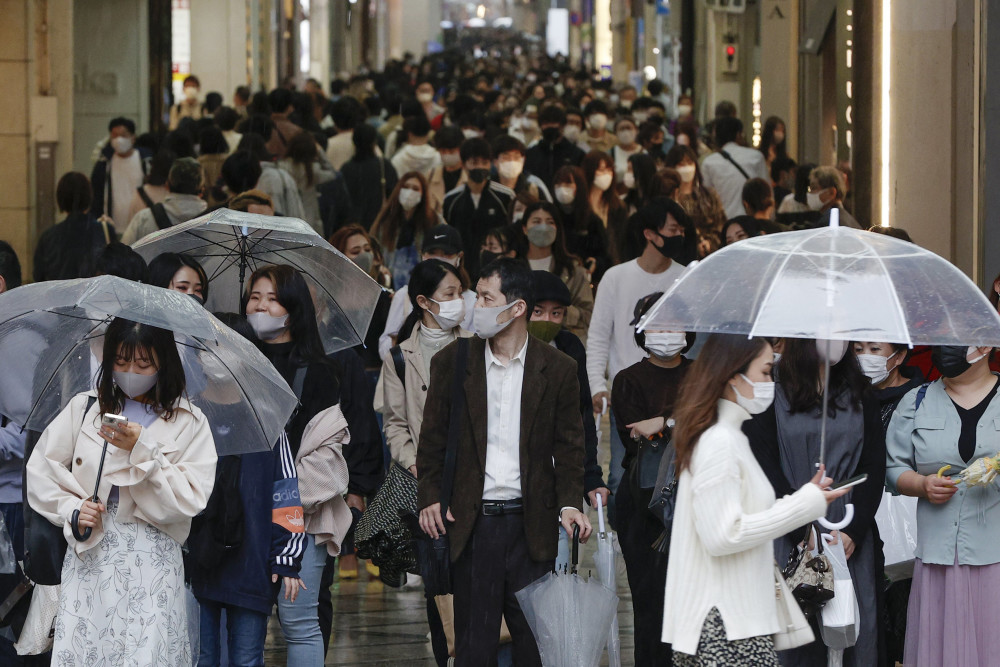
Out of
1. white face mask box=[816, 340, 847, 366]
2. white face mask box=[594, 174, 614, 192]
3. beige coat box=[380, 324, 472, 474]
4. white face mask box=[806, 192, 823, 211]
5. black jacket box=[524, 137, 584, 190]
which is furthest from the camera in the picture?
black jacket box=[524, 137, 584, 190]

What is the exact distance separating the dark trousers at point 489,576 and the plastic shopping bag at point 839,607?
1014 mm

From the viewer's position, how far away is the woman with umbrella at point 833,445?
5.14 metres

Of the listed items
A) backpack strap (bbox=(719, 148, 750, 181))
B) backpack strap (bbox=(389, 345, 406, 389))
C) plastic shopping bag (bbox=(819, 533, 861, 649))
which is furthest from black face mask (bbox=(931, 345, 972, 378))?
backpack strap (bbox=(719, 148, 750, 181))

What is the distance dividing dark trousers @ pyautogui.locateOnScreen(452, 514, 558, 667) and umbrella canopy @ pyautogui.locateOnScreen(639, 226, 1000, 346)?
1125 mm

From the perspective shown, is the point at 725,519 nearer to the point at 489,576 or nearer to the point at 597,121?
the point at 489,576

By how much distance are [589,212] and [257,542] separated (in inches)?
212

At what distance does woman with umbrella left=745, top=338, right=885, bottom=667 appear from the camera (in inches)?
202

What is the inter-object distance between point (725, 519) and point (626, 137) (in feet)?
35.9

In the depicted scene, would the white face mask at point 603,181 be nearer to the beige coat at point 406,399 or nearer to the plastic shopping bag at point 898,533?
the beige coat at point 406,399

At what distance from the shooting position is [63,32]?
1634 centimetres

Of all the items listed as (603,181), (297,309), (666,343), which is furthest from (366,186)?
(297,309)

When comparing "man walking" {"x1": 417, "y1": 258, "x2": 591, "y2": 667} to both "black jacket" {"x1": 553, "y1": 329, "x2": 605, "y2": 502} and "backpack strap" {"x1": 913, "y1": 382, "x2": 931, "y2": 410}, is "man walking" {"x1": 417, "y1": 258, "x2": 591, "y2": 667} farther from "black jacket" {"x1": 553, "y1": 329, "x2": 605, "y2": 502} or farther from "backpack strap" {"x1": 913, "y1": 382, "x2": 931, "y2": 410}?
"backpack strap" {"x1": 913, "y1": 382, "x2": 931, "y2": 410}

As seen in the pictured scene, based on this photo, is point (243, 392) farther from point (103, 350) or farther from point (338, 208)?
point (338, 208)

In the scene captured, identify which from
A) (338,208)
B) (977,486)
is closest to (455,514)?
(977,486)
